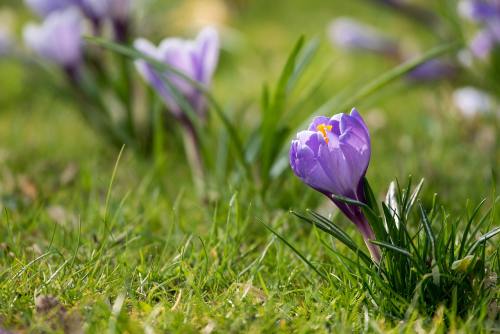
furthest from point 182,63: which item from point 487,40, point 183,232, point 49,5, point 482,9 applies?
point 487,40

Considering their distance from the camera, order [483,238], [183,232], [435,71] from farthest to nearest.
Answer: [435,71]
[183,232]
[483,238]

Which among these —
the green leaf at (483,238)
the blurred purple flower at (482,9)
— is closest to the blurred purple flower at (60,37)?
the blurred purple flower at (482,9)

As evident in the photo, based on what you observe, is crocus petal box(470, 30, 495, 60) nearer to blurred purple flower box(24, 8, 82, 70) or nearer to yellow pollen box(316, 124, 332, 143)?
blurred purple flower box(24, 8, 82, 70)

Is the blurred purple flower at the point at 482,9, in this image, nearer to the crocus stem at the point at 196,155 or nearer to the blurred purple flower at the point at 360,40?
the blurred purple flower at the point at 360,40

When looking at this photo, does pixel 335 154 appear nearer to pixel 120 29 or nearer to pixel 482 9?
pixel 120 29

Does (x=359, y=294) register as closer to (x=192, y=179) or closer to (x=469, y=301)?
(x=469, y=301)

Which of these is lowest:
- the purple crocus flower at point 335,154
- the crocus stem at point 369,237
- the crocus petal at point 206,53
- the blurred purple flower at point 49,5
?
the crocus stem at point 369,237

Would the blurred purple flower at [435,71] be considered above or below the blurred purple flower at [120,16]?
below
